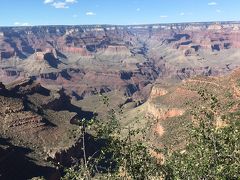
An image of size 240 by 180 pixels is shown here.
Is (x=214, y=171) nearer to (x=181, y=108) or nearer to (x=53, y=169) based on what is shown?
(x=53, y=169)

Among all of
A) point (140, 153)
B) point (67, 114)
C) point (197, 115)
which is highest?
point (197, 115)

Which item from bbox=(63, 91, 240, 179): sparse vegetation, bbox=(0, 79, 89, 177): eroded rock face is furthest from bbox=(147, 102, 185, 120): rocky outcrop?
bbox=(63, 91, 240, 179): sparse vegetation

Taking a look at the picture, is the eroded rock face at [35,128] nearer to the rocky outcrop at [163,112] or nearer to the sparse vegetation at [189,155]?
the rocky outcrop at [163,112]

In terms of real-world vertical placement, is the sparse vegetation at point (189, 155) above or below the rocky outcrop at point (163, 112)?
above

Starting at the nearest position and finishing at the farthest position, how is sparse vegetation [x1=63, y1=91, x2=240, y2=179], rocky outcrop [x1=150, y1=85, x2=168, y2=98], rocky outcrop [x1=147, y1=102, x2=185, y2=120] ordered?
1. sparse vegetation [x1=63, y1=91, x2=240, y2=179]
2. rocky outcrop [x1=147, y1=102, x2=185, y2=120]
3. rocky outcrop [x1=150, y1=85, x2=168, y2=98]

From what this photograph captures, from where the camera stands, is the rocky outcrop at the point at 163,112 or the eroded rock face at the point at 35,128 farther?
the rocky outcrop at the point at 163,112

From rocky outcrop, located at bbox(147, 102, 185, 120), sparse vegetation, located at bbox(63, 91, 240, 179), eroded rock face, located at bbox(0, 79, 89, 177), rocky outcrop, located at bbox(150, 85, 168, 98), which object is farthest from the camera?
rocky outcrop, located at bbox(150, 85, 168, 98)

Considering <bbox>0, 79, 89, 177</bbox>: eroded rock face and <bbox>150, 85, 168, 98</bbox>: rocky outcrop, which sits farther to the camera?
<bbox>150, 85, 168, 98</bbox>: rocky outcrop

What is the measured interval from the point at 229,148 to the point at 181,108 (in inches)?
3157

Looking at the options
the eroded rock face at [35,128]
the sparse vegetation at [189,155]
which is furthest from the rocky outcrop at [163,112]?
the sparse vegetation at [189,155]

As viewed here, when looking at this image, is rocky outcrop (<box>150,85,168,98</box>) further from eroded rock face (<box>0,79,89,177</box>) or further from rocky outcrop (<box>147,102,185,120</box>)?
eroded rock face (<box>0,79,89,177</box>)

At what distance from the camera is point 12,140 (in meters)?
96.2

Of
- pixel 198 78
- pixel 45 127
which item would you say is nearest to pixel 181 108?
pixel 198 78

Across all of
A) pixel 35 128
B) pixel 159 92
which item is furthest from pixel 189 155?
pixel 159 92
